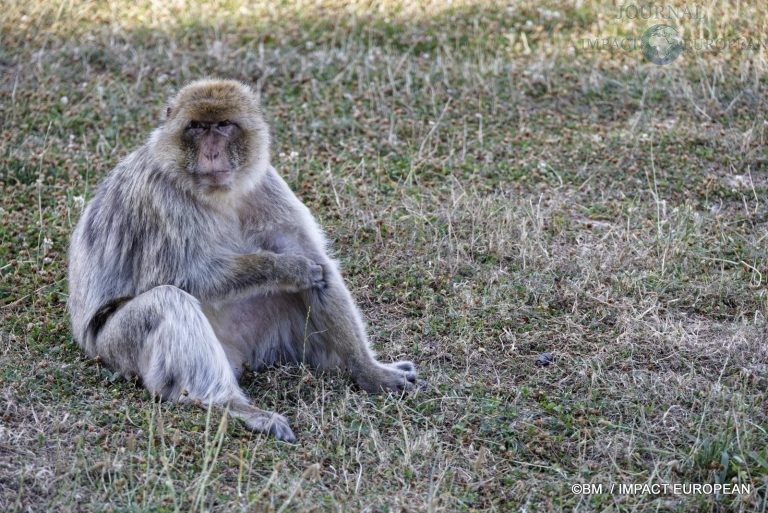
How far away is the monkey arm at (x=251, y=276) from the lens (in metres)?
4.88

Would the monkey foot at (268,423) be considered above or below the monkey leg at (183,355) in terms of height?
below

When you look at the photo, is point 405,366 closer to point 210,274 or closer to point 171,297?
point 210,274

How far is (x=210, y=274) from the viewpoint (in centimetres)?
488

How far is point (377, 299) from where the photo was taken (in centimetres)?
590

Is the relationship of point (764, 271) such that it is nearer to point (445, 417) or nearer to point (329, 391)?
point (445, 417)

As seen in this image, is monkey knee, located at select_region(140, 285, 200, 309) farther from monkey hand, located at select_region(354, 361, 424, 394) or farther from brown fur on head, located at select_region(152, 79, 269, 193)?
monkey hand, located at select_region(354, 361, 424, 394)

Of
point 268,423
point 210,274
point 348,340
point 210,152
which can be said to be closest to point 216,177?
point 210,152

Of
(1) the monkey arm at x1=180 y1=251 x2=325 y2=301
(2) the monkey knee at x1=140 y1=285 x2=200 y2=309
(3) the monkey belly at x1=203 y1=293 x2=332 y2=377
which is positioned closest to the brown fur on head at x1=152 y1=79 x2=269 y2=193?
(1) the monkey arm at x1=180 y1=251 x2=325 y2=301

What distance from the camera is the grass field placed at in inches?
170

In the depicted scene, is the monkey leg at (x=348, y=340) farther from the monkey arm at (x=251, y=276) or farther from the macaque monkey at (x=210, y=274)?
the monkey arm at (x=251, y=276)

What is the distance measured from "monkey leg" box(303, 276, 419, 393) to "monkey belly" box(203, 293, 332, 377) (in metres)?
0.08

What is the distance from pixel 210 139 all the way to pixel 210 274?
2.08 ft

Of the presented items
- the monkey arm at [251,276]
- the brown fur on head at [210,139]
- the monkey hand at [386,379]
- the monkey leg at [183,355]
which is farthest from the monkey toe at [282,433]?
the brown fur on head at [210,139]

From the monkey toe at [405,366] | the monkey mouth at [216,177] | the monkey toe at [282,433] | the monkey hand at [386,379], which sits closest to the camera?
the monkey toe at [282,433]
